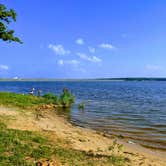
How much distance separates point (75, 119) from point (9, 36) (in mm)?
9645

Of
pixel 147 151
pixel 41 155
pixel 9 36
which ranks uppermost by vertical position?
pixel 9 36

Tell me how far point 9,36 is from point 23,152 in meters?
19.7

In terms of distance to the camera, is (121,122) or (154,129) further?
(121,122)

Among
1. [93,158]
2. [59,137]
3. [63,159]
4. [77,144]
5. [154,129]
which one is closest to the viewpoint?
[63,159]

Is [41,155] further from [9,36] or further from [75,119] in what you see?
[9,36]

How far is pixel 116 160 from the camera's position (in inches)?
443

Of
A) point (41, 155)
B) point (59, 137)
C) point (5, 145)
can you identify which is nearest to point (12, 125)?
point (59, 137)

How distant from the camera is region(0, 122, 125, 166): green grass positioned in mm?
9952

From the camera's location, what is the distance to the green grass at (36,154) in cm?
995

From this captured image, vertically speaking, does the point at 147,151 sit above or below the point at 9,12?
below

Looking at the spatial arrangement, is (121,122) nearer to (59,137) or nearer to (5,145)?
(59,137)

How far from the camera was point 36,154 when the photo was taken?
1062 cm

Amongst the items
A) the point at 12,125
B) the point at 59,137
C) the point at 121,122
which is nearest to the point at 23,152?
the point at 59,137

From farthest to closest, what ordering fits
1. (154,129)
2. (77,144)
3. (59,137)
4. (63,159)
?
(154,129)
(59,137)
(77,144)
(63,159)
